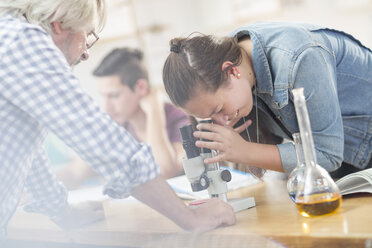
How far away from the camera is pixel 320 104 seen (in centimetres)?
99

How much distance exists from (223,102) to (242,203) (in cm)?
24

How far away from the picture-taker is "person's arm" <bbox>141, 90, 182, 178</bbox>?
2.29m

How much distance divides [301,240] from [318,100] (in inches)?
15.1

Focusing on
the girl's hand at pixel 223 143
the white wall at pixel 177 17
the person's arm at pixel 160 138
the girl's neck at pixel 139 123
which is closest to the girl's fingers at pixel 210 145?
the girl's hand at pixel 223 143

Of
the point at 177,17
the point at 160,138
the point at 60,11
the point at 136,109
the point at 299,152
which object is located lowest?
the point at 160,138

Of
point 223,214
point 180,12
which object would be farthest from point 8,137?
point 180,12

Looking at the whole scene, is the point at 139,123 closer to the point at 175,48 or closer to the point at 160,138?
the point at 160,138

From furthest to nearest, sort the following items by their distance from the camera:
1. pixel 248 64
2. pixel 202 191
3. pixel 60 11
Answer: pixel 202 191, pixel 248 64, pixel 60 11

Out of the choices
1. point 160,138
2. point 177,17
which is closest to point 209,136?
point 160,138

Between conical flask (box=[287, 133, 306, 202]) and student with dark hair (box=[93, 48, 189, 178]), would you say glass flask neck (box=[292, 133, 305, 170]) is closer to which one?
conical flask (box=[287, 133, 306, 202])

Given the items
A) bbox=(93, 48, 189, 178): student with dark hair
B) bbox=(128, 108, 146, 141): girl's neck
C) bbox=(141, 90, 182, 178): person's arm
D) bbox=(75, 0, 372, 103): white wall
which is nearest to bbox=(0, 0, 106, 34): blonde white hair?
bbox=(141, 90, 182, 178): person's arm

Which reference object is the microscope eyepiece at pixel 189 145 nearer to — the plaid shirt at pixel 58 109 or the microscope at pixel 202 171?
the microscope at pixel 202 171

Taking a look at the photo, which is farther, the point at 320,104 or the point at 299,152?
the point at 320,104

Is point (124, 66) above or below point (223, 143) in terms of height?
below
